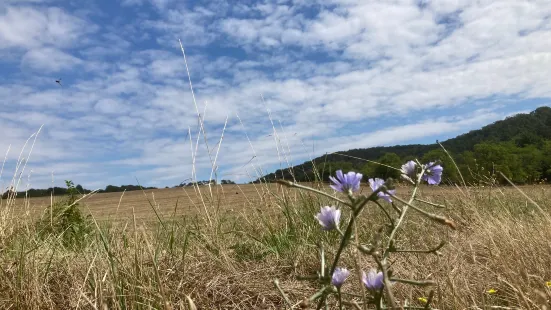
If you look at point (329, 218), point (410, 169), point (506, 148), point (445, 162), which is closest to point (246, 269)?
point (410, 169)

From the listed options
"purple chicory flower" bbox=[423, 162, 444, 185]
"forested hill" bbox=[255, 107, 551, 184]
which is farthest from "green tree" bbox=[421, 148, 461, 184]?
"forested hill" bbox=[255, 107, 551, 184]

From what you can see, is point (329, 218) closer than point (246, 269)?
Yes

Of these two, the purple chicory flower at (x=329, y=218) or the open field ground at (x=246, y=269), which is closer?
the purple chicory flower at (x=329, y=218)

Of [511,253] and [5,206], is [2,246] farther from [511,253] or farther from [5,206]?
[511,253]

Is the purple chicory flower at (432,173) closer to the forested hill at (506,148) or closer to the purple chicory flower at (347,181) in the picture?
the purple chicory flower at (347,181)

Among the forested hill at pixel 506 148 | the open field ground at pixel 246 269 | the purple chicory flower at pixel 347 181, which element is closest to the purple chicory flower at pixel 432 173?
the purple chicory flower at pixel 347 181

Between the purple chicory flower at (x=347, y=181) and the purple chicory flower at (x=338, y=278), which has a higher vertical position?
the purple chicory flower at (x=347, y=181)

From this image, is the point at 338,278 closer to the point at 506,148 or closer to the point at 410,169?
the point at 410,169

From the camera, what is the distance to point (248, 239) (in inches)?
124

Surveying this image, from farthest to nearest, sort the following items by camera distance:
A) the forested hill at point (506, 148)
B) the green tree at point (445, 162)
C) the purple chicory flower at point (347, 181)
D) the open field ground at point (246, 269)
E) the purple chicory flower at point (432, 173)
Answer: the forested hill at point (506, 148), the open field ground at point (246, 269), the green tree at point (445, 162), the purple chicory flower at point (432, 173), the purple chicory flower at point (347, 181)

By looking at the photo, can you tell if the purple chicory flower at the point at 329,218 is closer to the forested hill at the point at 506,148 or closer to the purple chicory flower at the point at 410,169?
the purple chicory flower at the point at 410,169

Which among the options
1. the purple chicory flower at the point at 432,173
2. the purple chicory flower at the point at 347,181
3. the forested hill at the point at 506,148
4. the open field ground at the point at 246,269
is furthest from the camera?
the forested hill at the point at 506,148

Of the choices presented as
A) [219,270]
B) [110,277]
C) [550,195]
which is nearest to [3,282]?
[110,277]

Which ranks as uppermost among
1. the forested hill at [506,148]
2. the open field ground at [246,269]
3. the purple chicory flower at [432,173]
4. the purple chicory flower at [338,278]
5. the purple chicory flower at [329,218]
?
the forested hill at [506,148]
